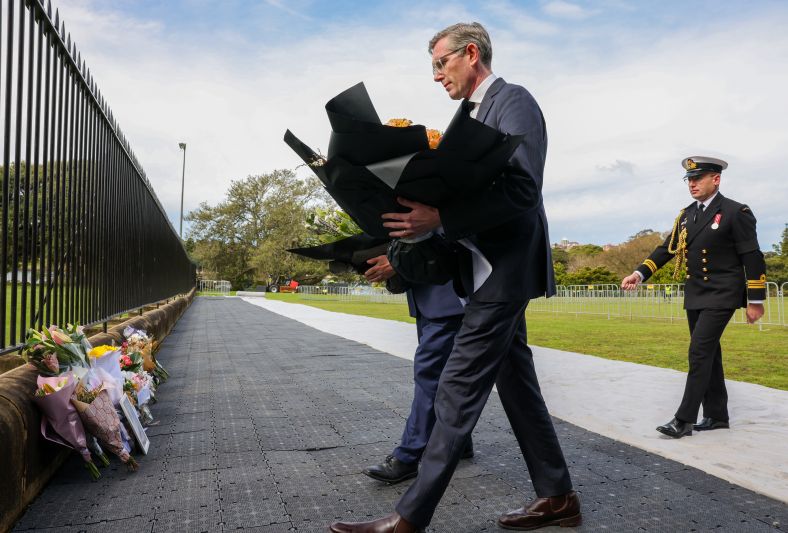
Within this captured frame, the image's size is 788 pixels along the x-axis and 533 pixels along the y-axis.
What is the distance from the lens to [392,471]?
298 cm

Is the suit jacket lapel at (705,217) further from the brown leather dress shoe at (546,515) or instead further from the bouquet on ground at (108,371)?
the bouquet on ground at (108,371)

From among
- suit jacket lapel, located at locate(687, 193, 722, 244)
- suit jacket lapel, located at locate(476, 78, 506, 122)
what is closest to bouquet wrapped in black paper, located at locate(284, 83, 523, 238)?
suit jacket lapel, located at locate(476, 78, 506, 122)

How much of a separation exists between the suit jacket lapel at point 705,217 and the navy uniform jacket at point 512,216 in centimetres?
224

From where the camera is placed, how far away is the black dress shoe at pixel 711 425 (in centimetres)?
391

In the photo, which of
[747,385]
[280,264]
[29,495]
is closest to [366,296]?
[280,264]

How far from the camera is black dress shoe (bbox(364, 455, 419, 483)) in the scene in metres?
2.97

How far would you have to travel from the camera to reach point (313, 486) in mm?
2891

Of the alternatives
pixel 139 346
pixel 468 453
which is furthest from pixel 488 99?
pixel 139 346

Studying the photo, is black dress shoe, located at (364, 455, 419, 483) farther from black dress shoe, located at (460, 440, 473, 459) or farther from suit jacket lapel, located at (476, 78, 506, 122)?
suit jacket lapel, located at (476, 78, 506, 122)

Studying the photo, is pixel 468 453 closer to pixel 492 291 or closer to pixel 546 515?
pixel 546 515

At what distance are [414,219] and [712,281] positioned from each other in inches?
110

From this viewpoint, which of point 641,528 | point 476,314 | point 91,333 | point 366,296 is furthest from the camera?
point 366,296

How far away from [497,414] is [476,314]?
91.3 inches

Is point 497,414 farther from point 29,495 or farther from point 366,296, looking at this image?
point 366,296
